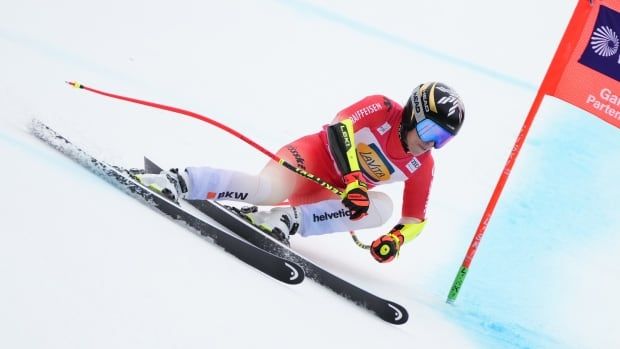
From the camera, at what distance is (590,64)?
441 centimetres

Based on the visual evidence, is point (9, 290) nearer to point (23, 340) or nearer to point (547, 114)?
point (23, 340)

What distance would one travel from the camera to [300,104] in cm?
771

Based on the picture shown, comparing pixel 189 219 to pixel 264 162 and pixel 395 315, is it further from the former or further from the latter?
pixel 264 162

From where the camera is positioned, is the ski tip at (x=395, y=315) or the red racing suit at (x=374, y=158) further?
the red racing suit at (x=374, y=158)

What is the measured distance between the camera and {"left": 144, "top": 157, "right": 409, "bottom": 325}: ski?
377 cm

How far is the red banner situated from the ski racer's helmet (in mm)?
763

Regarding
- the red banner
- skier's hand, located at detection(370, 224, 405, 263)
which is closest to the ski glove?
skier's hand, located at detection(370, 224, 405, 263)

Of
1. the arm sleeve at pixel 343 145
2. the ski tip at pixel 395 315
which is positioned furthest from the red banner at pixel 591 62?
the ski tip at pixel 395 315

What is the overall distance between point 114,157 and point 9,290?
2.34 m

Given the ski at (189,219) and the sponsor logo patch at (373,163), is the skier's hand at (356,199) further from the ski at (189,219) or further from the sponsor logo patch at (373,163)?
the ski at (189,219)

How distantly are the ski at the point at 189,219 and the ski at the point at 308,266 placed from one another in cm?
36

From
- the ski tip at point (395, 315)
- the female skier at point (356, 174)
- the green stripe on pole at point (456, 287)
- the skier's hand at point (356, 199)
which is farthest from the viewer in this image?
the green stripe on pole at point (456, 287)

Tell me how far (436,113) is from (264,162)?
2.22 metres

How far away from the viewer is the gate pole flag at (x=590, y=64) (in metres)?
4.32
